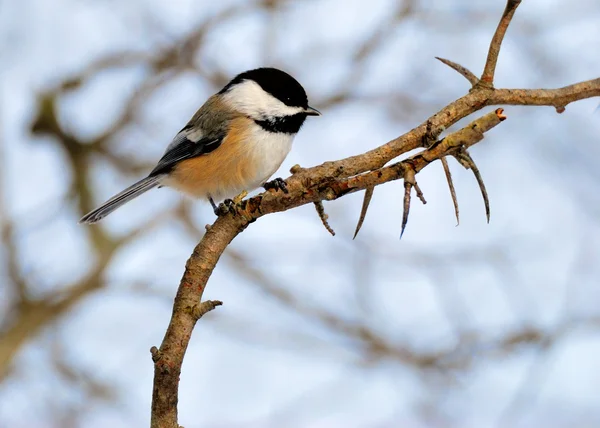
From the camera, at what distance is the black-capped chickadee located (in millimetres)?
3184

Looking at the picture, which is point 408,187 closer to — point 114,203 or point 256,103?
point 256,103

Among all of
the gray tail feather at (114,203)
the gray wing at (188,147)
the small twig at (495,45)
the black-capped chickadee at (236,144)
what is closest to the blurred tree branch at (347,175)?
the small twig at (495,45)

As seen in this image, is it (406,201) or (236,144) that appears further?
(236,144)

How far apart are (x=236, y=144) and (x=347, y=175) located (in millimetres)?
1834

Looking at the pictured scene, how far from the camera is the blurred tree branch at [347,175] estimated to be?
1.38 m

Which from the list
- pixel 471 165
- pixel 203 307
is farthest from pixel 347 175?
pixel 203 307

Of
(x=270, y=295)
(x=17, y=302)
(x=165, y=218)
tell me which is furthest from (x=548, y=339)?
(x=17, y=302)

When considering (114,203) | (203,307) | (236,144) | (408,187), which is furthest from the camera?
(114,203)

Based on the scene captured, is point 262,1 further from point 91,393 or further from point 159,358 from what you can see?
point 159,358

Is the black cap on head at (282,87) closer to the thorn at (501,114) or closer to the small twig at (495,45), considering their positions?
the small twig at (495,45)

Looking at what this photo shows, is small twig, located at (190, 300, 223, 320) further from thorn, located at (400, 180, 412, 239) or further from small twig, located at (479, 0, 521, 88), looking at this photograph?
small twig, located at (479, 0, 521, 88)

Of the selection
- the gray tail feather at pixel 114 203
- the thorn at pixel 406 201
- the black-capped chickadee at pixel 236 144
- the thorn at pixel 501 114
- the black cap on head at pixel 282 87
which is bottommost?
the thorn at pixel 406 201

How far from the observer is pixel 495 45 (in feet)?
5.05

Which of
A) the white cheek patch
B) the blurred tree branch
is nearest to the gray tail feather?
the white cheek patch
